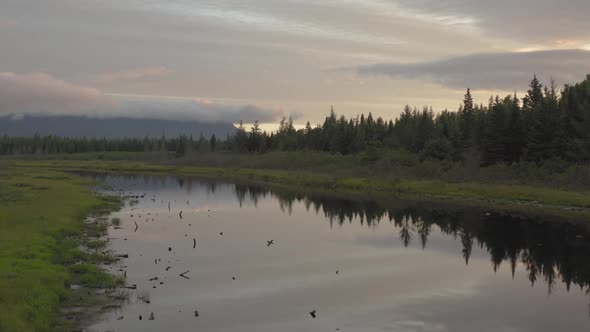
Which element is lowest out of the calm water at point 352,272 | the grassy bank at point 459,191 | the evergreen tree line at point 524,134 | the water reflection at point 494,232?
the calm water at point 352,272

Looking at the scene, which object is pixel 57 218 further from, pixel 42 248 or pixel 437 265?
pixel 437 265

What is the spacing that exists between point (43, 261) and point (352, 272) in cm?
1909

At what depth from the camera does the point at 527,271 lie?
37156 mm

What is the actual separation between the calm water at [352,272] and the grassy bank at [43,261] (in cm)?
216

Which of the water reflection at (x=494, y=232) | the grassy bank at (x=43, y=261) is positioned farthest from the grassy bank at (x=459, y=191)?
the grassy bank at (x=43, y=261)

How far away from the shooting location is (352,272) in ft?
116

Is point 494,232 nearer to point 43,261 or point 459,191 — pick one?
point 459,191

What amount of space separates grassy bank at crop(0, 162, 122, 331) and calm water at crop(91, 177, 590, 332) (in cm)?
216

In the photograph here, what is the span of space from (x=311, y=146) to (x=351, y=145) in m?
25.3

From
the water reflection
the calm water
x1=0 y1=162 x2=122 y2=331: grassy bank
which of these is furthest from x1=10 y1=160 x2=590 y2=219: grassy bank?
x1=0 y1=162 x2=122 y2=331: grassy bank

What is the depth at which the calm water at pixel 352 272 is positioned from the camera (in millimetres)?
25297

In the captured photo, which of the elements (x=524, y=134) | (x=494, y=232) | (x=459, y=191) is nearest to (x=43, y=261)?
(x=494, y=232)

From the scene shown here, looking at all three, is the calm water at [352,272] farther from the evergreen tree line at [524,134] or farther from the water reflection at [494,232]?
the evergreen tree line at [524,134]

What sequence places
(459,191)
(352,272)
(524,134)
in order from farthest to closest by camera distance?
(524,134)
(459,191)
(352,272)
